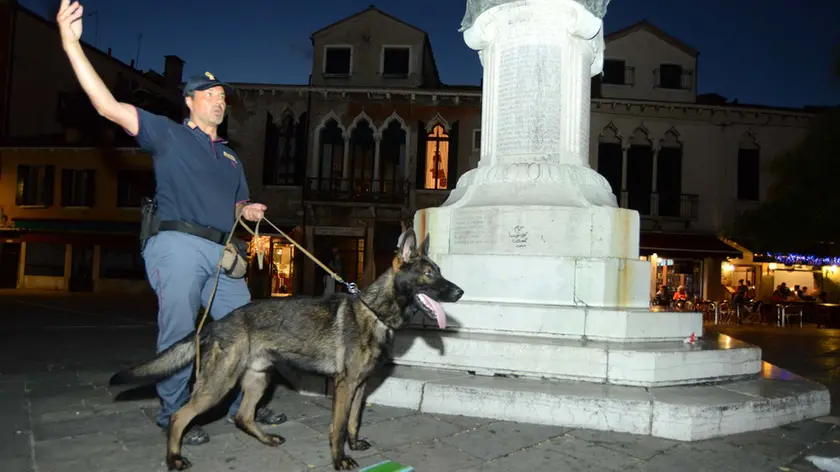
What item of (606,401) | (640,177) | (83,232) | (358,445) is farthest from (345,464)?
(83,232)

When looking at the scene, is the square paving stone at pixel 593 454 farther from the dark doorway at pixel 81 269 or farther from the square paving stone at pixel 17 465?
the dark doorway at pixel 81 269

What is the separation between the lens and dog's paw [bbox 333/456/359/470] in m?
3.14

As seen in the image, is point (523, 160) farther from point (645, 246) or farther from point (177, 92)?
point (177, 92)

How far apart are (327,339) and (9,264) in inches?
1146

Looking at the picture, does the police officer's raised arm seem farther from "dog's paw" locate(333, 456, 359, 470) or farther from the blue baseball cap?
"dog's paw" locate(333, 456, 359, 470)

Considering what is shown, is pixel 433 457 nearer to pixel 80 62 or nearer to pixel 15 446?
pixel 15 446

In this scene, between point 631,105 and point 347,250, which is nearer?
point 631,105

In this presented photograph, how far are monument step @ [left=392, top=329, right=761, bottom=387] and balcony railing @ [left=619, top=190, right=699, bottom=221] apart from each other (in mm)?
19414

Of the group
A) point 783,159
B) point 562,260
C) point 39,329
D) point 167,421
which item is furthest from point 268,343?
point 783,159

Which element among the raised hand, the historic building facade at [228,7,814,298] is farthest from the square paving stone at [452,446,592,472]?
the historic building facade at [228,7,814,298]

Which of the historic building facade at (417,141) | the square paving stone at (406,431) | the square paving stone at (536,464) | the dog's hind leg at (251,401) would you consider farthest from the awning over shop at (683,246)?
the dog's hind leg at (251,401)

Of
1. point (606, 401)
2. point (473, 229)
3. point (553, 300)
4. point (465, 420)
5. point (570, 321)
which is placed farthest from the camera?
point (473, 229)

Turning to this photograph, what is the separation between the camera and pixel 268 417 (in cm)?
398

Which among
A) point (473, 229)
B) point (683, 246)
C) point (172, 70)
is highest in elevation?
point (172, 70)
